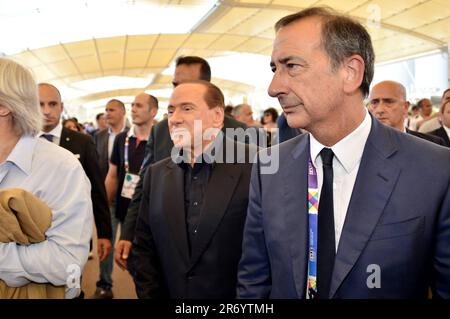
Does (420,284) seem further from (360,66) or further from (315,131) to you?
(360,66)

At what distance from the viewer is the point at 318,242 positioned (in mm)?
1155

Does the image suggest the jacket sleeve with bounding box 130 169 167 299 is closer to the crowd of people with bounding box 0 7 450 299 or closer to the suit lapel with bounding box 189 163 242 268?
the crowd of people with bounding box 0 7 450 299

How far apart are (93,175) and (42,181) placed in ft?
4.50

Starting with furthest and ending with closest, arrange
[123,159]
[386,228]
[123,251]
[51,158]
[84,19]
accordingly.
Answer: [84,19]
[123,159]
[123,251]
[51,158]
[386,228]

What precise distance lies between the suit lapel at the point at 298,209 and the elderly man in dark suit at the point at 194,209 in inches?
19.8

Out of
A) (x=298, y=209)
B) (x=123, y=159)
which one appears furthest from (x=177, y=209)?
(x=123, y=159)

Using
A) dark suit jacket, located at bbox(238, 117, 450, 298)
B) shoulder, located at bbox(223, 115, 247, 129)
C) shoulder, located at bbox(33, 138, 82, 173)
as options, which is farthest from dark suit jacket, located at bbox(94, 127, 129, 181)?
dark suit jacket, located at bbox(238, 117, 450, 298)

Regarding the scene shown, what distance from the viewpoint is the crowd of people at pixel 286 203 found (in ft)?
3.55

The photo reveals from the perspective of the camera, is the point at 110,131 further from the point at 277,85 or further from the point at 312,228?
the point at 312,228

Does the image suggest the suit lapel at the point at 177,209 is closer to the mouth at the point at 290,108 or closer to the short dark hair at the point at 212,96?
the short dark hair at the point at 212,96

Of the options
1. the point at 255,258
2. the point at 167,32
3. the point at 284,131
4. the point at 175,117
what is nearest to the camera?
the point at 255,258

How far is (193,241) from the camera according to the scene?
1.69 m

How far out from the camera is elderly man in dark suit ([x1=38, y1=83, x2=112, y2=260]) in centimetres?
271

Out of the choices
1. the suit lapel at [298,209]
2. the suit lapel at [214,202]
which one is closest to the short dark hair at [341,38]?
the suit lapel at [298,209]
